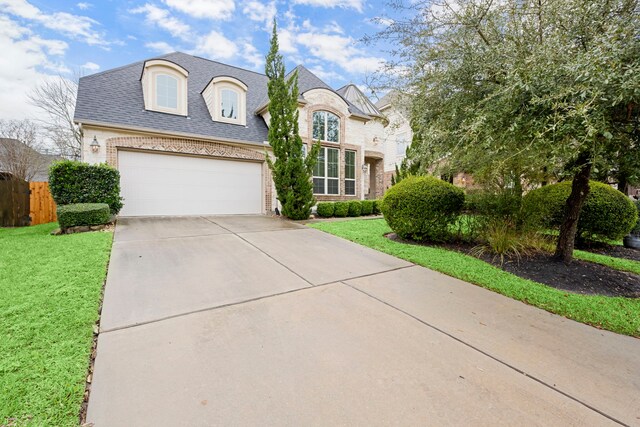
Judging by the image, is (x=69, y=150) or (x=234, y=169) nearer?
(x=234, y=169)

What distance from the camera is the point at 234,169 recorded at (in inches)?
412

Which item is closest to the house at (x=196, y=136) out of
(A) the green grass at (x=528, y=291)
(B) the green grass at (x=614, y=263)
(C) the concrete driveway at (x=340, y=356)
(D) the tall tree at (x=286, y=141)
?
(D) the tall tree at (x=286, y=141)

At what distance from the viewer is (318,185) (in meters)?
12.0

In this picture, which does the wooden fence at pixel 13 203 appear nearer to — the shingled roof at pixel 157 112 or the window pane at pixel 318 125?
the shingled roof at pixel 157 112

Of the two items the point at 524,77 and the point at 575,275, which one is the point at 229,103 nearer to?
the point at 524,77

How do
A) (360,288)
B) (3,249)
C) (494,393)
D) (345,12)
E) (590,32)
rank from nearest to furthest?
(494,393)
(590,32)
(360,288)
(3,249)
(345,12)

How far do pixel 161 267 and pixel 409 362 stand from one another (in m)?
3.61

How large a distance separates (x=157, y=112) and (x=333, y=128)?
6.75 metres

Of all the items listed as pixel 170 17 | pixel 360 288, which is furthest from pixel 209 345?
pixel 170 17

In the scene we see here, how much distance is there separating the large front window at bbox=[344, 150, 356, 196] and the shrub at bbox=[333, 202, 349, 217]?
1924mm

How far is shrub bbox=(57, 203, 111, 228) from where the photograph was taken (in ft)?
20.6

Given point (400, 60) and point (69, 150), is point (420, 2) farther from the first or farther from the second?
point (69, 150)

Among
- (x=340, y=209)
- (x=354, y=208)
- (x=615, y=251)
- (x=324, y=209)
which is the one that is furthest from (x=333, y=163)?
(x=615, y=251)

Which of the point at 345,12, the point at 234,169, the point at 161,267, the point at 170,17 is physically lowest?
the point at 161,267
